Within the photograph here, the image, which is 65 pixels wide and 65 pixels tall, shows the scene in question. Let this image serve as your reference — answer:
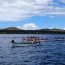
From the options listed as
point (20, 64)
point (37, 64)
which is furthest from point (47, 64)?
point (20, 64)

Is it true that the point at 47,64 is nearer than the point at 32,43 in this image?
Yes

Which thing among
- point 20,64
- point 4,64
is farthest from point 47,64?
point 4,64

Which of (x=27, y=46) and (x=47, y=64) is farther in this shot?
(x=27, y=46)

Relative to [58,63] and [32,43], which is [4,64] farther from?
[32,43]

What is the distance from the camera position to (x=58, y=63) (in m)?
53.8

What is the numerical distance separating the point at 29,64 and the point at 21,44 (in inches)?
1994

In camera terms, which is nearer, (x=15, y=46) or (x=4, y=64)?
(x=4, y=64)

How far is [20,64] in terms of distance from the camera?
5203 centimetres

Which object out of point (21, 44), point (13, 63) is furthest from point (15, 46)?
point (13, 63)

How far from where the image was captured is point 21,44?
10312 centimetres

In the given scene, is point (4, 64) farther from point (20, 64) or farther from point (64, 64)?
point (64, 64)

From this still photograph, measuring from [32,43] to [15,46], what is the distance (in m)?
7.12

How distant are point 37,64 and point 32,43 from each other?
54.5 m

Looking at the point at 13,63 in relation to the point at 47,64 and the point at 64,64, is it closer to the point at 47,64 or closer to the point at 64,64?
the point at 47,64
